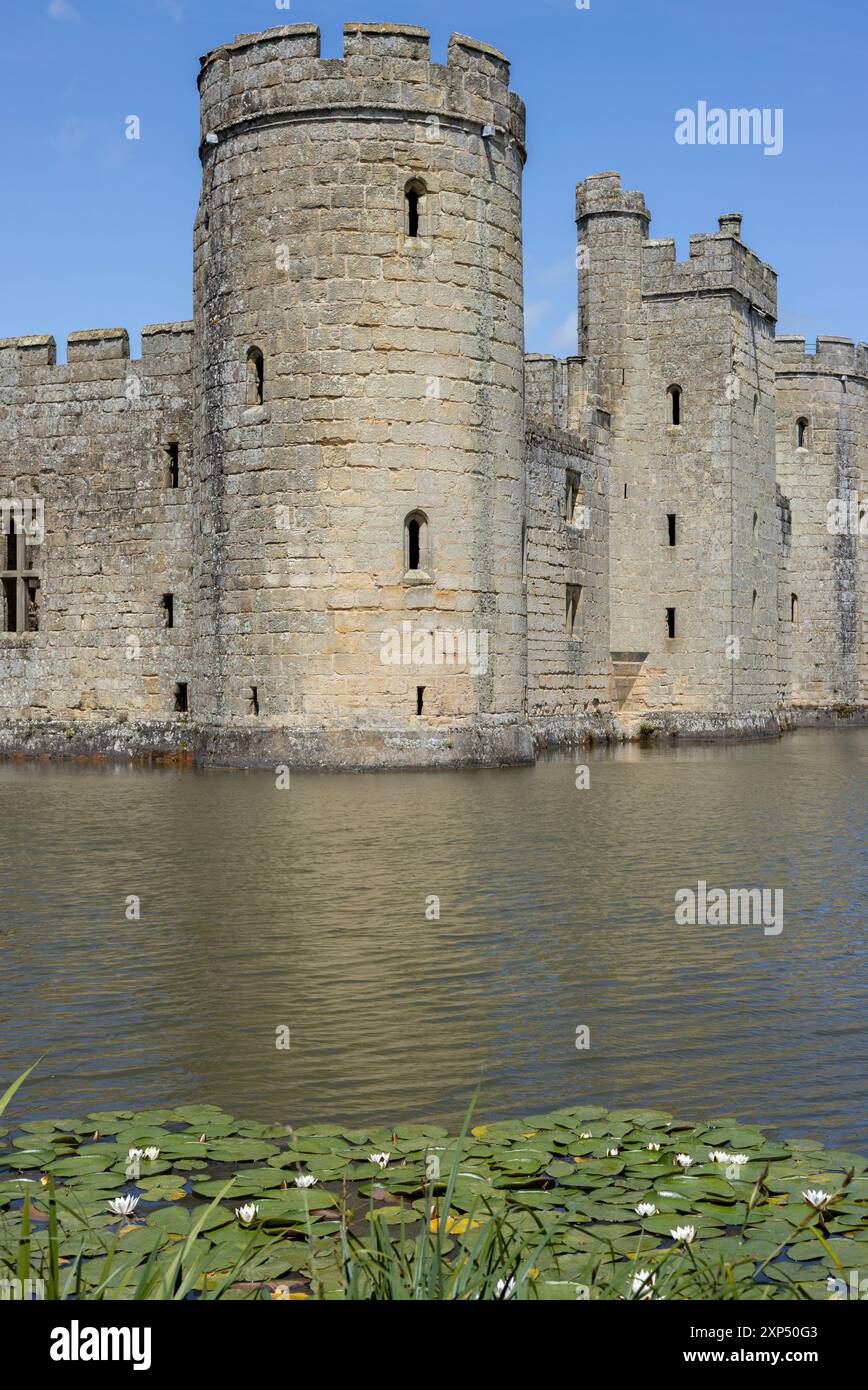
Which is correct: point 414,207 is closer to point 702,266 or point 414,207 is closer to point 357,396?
point 357,396

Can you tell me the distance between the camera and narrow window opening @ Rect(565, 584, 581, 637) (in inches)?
1056

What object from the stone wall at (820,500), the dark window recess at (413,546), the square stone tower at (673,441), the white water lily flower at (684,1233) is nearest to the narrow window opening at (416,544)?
the dark window recess at (413,546)

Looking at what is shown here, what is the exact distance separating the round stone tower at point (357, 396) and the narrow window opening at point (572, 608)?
20.2ft

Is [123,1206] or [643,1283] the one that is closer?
[643,1283]

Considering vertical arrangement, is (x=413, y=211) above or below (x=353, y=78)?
below

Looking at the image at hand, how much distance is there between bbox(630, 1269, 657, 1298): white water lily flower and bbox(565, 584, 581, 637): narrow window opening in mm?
23311

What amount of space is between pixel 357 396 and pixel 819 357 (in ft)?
68.9

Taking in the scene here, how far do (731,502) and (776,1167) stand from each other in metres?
25.3

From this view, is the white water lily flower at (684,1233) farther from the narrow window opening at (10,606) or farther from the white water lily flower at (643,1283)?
the narrow window opening at (10,606)

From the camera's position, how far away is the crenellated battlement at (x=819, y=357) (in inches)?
1479

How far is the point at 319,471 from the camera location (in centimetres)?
1995

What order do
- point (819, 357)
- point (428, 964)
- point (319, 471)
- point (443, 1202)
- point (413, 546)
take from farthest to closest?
point (819, 357), point (413, 546), point (319, 471), point (428, 964), point (443, 1202)

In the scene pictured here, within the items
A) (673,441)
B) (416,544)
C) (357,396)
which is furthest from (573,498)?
(357,396)
